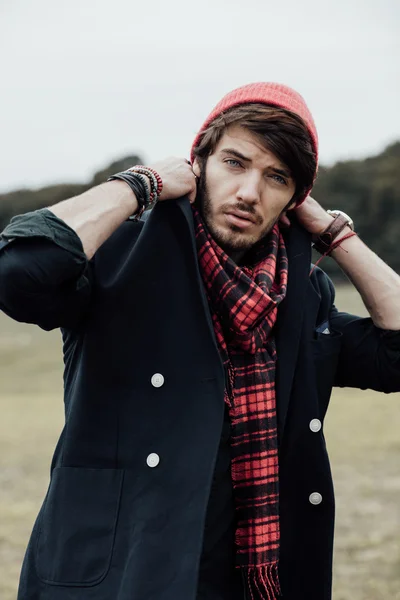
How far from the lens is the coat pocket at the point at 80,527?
2482mm

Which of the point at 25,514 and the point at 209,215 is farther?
the point at 25,514

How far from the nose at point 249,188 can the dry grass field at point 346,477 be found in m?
1.15

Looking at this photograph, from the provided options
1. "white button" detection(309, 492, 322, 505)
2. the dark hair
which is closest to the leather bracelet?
the dark hair

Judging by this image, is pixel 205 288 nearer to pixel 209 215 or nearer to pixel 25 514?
pixel 209 215

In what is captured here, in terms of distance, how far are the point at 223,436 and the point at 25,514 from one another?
18.9 ft

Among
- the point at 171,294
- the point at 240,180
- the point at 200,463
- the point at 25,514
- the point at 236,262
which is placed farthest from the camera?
the point at 25,514

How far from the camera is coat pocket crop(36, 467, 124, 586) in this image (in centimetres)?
248

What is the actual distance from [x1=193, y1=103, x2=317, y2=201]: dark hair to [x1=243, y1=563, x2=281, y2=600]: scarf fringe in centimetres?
131

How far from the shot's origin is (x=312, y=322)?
2.98m

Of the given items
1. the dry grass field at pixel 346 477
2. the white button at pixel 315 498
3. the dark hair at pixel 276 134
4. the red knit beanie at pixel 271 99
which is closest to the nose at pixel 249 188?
the dark hair at pixel 276 134

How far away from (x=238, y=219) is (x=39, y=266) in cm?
78

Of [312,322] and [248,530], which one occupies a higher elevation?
[312,322]

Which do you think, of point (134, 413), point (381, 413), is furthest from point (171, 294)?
point (381, 413)

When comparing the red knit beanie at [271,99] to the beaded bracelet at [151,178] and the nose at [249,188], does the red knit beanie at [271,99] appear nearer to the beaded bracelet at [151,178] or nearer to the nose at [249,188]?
the nose at [249,188]
